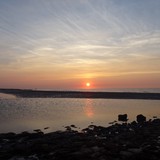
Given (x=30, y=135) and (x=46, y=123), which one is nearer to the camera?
(x=30, y=135)

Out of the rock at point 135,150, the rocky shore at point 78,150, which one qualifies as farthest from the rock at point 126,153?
the rock at point 135,150

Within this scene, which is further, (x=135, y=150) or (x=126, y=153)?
(x=135, y=150)

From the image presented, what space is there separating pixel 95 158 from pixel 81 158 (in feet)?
2.41

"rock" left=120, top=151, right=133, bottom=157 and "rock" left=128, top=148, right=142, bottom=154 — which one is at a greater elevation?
"rock" left=128, top=148, right=142, bottom=154

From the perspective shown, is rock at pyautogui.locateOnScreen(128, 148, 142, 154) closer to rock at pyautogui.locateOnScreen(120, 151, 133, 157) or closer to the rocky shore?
the rocky shore

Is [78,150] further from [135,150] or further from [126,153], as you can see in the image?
[135,150]

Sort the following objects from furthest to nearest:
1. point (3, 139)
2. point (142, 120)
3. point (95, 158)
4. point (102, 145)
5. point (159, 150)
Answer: point (142, 120) → point (3, 139) → point (102, 145) → point (159, 150) → point (95, 158)

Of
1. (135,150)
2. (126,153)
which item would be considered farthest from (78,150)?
(135,150)

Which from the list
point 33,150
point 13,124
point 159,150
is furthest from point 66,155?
point 13,124

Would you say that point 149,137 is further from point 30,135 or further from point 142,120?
point 142,120

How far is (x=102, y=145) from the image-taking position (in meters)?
20.3

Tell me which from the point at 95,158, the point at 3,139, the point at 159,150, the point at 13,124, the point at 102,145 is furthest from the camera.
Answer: the point at 13,124

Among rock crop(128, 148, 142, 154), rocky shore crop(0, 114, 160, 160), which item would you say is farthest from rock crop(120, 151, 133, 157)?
rock crop(128, 148, 142, 154)

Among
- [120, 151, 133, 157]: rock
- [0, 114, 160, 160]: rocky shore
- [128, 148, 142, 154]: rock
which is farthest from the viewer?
[128, 148, 142, 154]: rock
